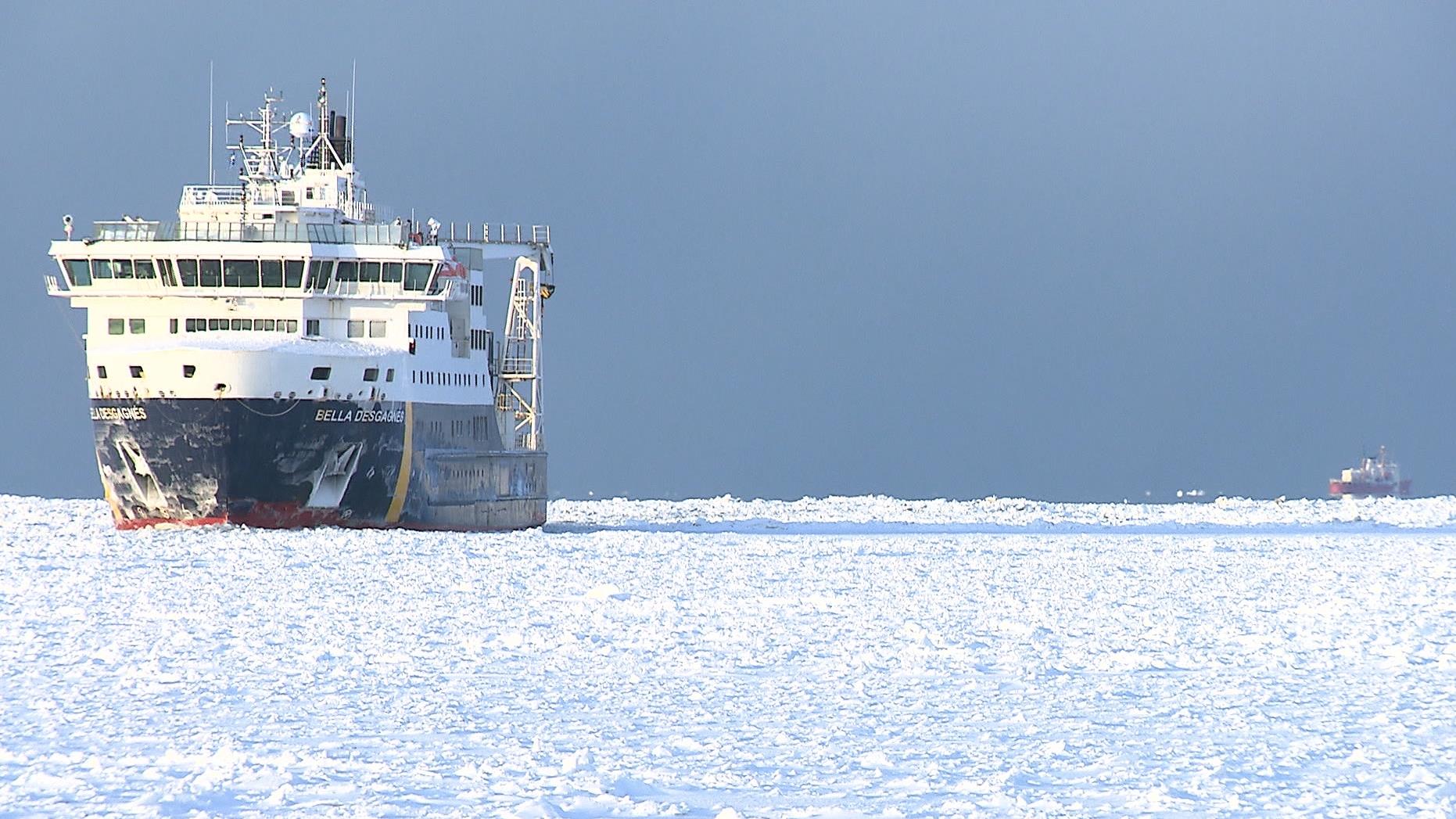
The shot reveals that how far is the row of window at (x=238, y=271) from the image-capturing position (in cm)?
3494

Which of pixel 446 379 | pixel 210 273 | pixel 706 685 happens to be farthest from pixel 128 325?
pixel 706 685

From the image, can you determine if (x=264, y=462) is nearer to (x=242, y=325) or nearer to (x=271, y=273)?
(x=242, y=325)

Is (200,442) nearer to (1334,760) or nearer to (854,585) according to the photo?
(854,585)

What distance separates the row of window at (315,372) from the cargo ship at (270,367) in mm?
30

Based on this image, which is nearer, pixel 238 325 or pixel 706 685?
pixel 706 685

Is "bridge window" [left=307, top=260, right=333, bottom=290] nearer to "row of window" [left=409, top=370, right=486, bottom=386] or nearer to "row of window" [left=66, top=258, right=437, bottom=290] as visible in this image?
"row of window" [left=66, top=258, right=437, bottom=290]

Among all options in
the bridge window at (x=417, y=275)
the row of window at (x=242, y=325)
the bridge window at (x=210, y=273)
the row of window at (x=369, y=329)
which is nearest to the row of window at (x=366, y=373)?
the row of window at (x=369, y=329)

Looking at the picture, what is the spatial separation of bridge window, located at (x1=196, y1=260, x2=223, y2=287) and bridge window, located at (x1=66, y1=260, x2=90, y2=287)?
2.18 metres

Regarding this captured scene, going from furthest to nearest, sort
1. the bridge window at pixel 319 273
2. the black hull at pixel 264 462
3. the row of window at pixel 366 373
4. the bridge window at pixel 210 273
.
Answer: the bridge window at pixel 319 273
the bridge window at pixel 210 273
the row of window at pixel 366 373
the black hull at pixel 264 462

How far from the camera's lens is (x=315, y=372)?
33.9m

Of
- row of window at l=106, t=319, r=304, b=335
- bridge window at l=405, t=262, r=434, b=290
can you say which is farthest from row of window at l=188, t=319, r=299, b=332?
bridge window at l=405, t=262, r=434, b=290

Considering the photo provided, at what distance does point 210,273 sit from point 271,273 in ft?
3.49

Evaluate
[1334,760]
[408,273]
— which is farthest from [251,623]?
[408,273]

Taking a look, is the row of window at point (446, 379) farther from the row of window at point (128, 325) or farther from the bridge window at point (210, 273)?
the row of window at point (128, 325)
